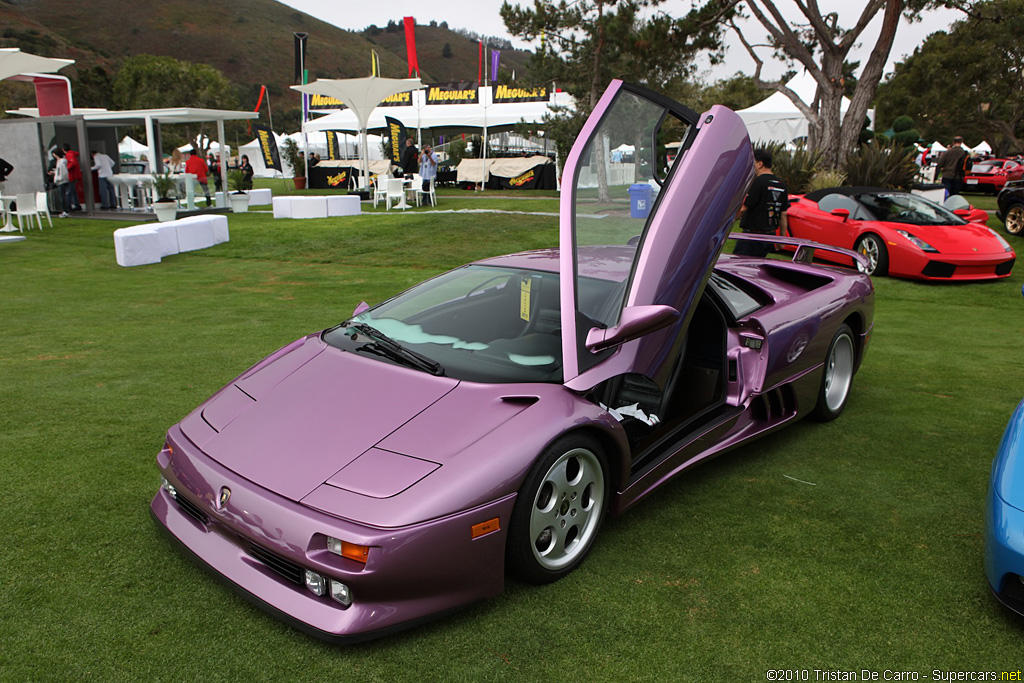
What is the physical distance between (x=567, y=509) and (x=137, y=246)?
33.0 ft

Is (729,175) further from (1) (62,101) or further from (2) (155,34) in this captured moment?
(2) (155,34)

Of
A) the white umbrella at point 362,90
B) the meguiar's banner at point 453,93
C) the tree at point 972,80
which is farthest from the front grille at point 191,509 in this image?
the tree at point 972,80

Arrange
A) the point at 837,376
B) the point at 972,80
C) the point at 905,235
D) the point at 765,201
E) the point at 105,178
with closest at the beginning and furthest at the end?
the point at 837,376 < the point at 765,201 < the point at 905,235 < the point at 105,178 < the point at 972,80

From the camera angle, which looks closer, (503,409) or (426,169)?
(503,409)

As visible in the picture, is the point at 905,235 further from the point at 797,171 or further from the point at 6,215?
the point at 6,215

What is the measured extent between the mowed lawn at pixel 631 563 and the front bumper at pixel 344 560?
0.50ft

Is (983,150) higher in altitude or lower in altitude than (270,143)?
higher

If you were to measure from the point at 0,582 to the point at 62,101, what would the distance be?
21917 mm

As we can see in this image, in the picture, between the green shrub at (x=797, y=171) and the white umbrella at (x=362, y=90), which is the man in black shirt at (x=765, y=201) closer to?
the green shrub at (x=797, y=171)

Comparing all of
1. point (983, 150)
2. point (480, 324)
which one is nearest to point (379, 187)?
point (480, 324)

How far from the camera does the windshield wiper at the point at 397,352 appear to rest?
2.89m

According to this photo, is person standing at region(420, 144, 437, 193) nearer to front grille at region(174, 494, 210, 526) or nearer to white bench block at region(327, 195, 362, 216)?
white bench block at region(327, 195, 362, 216)

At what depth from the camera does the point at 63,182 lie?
17266 mm

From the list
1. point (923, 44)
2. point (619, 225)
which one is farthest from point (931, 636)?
point (923, 44)
